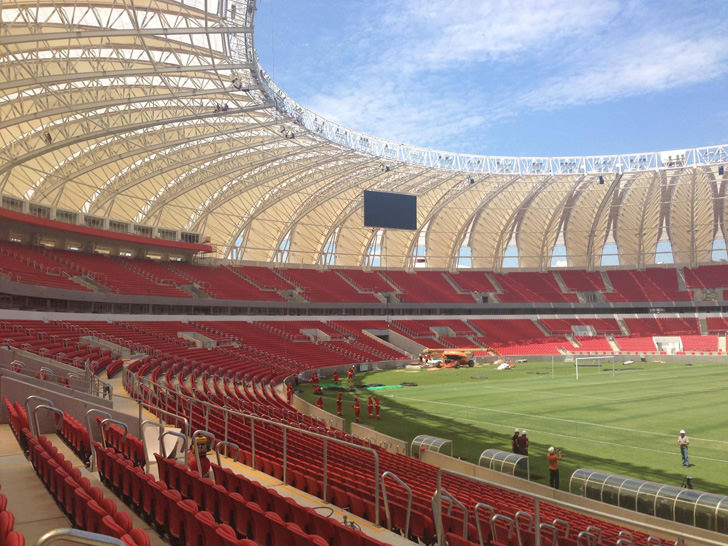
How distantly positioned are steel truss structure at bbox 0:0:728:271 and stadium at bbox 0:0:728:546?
10.8 inches

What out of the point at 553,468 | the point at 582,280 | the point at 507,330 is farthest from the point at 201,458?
the point at 582,280

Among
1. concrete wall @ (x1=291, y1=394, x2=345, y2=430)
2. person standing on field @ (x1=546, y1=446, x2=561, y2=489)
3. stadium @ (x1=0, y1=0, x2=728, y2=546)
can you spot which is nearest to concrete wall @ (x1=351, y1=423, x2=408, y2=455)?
stadium @ (x1=0, y1=0, x2=728, y2=546)

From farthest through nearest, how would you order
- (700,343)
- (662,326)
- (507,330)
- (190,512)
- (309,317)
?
(507,330), (662,326), (309,317), (700,343), (190,512)

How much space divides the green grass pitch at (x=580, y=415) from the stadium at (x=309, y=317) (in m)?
0.26

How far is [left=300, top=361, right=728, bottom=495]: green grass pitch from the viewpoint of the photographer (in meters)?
19.8

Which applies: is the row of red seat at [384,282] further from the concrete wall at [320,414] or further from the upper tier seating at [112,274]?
the concrete wall at [320,414]

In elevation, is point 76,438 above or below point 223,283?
below

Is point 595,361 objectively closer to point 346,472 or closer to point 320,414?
point 320,414

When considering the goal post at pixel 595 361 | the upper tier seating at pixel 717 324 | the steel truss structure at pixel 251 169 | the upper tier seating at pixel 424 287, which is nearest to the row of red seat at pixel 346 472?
the steel truss structure at pixel 251 169

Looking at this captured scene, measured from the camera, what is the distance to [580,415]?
92.8ft

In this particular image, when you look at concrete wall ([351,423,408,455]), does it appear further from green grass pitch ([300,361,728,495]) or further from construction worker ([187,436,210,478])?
construction worker ([187,436,210,478])

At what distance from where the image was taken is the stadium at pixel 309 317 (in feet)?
30.1

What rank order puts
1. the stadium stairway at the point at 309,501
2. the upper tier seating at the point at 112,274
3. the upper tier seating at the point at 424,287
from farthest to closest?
the upper tier seating at the point at 424,287 < the upper tier seating at the point at 112,274 < the stadium stairway at the point at 309,501

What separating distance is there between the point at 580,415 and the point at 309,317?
37.6 meters
